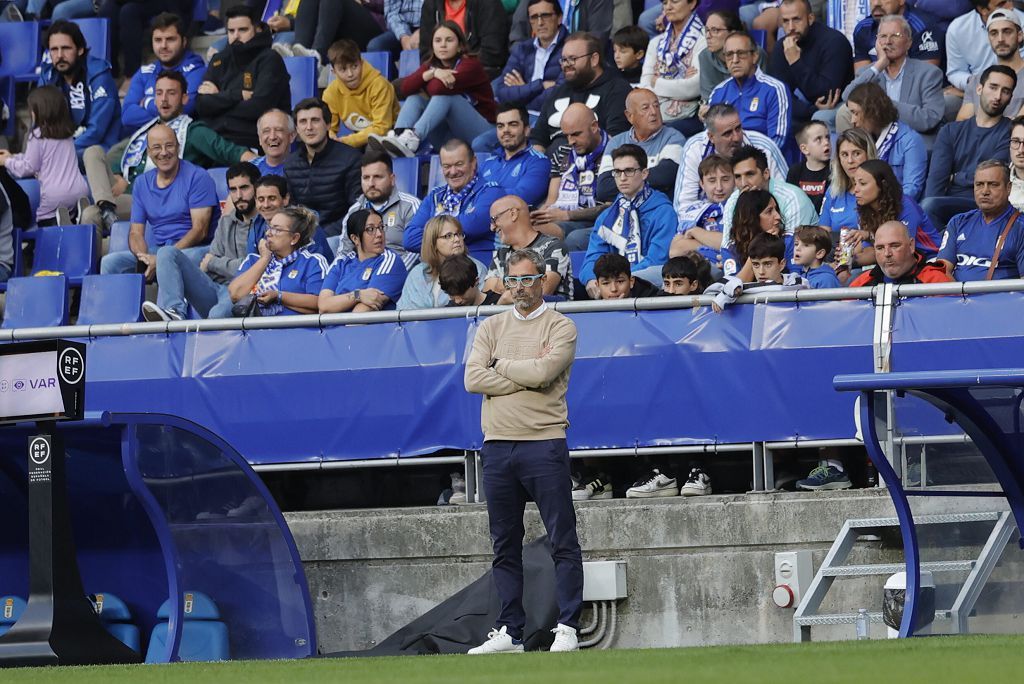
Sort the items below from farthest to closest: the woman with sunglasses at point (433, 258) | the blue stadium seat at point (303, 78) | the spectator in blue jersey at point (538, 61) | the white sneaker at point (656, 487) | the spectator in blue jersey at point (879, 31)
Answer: the blue stadium seat at point (303, 78) < the spectator in blue jersey at point (538, 61) < the spectator in blue jersey at point (879, 31) < the woman with sunglasses at point (433, 258) < the white sneaker at point (656, 487)

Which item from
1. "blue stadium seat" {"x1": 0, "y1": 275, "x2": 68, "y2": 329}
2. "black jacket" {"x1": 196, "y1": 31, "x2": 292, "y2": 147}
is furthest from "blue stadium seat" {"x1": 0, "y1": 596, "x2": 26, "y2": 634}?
"black jacket" {"x1": 196, "y1": 31, "x2": 292, "y2": 147}

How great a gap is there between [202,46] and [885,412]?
11.4 m

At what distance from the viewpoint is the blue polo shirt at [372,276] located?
1165cm

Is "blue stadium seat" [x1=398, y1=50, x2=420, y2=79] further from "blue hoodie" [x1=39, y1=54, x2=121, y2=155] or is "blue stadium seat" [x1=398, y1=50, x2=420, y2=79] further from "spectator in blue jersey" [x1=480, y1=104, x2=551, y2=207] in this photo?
"blue hoodie" [x1=39, y1=54, x2=121, y2=155]

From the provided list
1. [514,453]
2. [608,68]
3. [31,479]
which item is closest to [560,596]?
[514,453]

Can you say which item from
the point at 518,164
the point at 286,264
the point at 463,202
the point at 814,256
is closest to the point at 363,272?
the point at 286,264


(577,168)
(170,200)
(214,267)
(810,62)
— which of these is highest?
(810,62)

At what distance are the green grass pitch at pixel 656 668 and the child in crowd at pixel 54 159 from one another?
26.5ft

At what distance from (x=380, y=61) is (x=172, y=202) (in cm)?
276

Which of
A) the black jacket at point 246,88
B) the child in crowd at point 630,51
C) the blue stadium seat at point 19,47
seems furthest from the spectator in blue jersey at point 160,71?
the child in crowd at point 630,51

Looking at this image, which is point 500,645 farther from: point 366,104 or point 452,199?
point 366,104

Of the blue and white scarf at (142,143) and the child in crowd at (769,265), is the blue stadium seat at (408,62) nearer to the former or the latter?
the blue and white scarf at (142,143)

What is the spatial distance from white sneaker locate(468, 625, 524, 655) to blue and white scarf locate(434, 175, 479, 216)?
4.80m

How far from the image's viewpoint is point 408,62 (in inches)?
609
